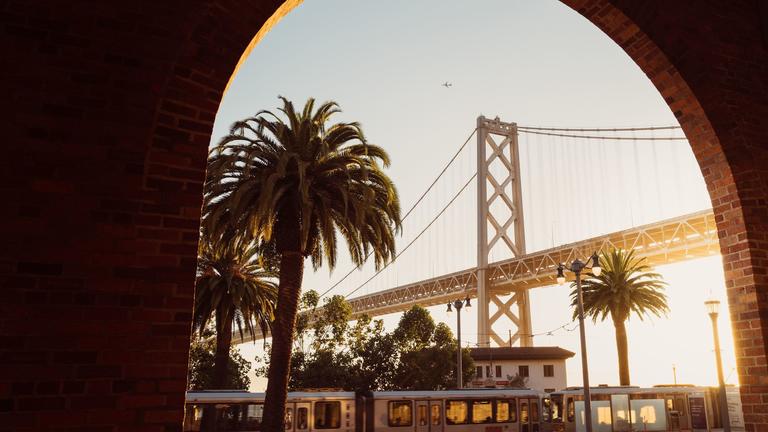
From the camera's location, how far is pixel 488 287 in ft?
199

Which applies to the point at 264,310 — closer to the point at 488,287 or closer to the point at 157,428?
the point at 157,428

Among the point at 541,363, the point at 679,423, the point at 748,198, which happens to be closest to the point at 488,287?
the point at 541,363

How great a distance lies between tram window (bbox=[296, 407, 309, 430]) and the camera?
20281mm

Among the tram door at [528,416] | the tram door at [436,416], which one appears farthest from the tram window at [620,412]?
the tram door at [436,416]

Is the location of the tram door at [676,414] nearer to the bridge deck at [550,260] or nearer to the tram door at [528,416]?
the tram door at [528,416]

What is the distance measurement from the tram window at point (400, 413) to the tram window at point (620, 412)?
930 cm

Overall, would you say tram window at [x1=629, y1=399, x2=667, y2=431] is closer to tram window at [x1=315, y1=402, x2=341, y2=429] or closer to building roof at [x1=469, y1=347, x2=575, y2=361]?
tram window at [x1=315, y1=402, x2=341, y2=429]

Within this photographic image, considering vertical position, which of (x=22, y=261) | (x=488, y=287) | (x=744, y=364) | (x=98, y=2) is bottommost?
(x=744, y=364)

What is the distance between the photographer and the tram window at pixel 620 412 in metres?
25.1

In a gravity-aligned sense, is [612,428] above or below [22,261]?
below

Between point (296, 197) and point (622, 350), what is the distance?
84.4 ft

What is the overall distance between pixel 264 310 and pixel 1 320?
24.9 meters

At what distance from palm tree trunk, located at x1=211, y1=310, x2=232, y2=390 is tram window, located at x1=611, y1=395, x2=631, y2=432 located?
54.1 ft

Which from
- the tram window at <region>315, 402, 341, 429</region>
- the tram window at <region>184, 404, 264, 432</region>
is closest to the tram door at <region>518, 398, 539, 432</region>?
the tram window at <region>315, 402, 341, 429</region>
